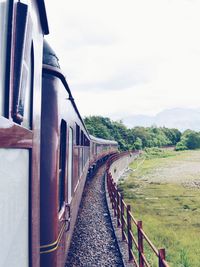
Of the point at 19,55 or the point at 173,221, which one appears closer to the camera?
the point at 19,55

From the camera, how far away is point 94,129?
198 feet

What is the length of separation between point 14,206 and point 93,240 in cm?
631

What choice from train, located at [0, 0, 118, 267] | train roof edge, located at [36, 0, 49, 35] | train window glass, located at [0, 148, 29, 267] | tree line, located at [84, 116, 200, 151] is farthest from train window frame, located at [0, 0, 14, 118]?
tree line, located at [84, 116, 200, 151]

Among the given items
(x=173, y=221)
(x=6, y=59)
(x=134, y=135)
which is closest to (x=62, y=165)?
(x=6, y=59)

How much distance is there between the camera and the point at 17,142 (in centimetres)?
185

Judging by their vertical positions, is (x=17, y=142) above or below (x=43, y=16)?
below

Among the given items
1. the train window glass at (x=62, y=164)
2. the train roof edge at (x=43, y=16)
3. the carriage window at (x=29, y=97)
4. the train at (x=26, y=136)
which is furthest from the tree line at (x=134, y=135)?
the carriage window at (x=29, y=97)

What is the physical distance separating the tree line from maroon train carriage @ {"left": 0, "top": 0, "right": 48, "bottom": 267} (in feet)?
176

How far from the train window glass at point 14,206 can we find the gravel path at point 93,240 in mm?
4607

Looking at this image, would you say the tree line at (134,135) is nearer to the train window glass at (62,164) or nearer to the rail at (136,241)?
the rail at (136,241)

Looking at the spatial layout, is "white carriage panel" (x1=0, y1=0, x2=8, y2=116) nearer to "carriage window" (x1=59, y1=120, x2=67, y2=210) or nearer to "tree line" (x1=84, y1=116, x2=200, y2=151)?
"carriage window" (x1=59, y1=120, x2=67, y2=210)

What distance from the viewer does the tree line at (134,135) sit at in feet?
206

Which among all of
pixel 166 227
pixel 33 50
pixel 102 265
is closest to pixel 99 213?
pixel 166 227

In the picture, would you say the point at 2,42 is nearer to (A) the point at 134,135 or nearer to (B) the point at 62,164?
(B) the point at 62,164
